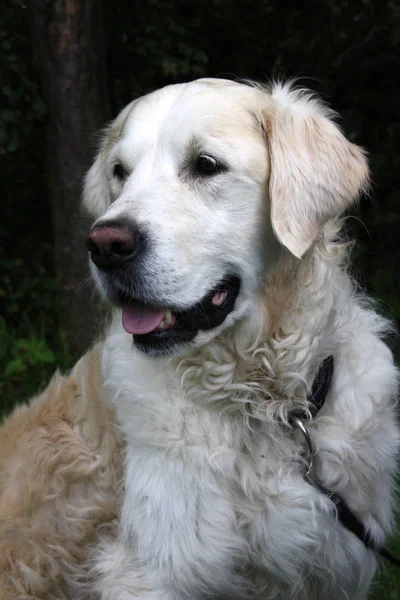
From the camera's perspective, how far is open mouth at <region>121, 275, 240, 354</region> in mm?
2555

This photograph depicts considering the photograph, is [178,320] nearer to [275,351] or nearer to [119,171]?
[275,351]

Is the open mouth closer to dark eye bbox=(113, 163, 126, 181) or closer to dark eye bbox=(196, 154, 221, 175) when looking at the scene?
dark eye bbox=(196, 154, 221, 175)

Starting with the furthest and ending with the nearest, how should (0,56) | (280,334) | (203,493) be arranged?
(0,56) → (280,334) → (203,493)

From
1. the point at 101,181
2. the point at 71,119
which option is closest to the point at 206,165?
the point at 101,181

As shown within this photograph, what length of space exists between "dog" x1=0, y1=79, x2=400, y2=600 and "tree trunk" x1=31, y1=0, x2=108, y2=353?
2.16 m

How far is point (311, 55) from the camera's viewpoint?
5688mm

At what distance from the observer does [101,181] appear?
3.07m

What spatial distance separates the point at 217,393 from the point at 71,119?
9.14ft

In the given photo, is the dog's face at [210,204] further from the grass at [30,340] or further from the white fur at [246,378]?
the grass at [30,340]

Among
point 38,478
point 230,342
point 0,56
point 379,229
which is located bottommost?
point 379,229

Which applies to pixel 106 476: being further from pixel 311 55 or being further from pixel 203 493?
pixel 311 55

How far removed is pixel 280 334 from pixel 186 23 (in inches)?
139

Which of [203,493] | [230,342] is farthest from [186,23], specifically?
[203,493]

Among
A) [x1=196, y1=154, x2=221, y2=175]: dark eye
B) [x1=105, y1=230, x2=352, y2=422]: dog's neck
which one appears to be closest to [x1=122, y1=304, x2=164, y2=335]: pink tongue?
[x1=105, y1=230, x2=352, y2=422]: dog's neck
